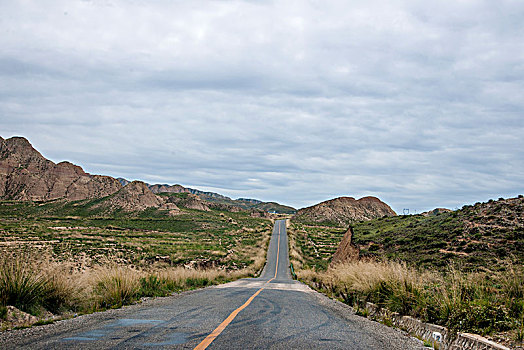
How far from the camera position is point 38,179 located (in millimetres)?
150000

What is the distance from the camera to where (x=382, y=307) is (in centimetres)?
969

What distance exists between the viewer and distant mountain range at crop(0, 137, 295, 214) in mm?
134875

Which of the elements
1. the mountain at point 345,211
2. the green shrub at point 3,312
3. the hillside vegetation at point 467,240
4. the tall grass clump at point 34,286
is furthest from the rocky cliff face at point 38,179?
the green shrub at point 3,312

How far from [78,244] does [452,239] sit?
127ft

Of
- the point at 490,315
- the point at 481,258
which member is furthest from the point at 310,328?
the point at 481,258

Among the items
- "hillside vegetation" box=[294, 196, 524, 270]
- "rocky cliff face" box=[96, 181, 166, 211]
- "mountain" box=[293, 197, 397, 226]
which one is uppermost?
"mountain" box=[293, 197, 397, 226]

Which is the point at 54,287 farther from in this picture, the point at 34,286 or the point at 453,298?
the point at 453,298

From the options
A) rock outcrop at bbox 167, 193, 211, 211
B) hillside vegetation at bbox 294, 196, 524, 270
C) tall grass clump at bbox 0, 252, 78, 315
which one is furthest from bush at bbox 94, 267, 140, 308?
rock outcrop at bbox 167, 193, 211, 211

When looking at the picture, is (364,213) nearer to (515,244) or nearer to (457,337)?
(515,244)

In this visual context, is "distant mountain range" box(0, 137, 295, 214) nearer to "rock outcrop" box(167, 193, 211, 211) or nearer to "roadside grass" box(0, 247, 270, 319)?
"rock outcrop" box(167, 193, 211, 211)

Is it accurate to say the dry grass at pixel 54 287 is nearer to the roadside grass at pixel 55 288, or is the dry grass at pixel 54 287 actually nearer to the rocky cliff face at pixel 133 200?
the roadside grass at pixel 55 288

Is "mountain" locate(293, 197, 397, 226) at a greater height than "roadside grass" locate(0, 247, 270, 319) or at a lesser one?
greater

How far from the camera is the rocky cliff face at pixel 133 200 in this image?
416 ft

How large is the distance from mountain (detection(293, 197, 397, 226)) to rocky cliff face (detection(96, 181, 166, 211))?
61.1 m
